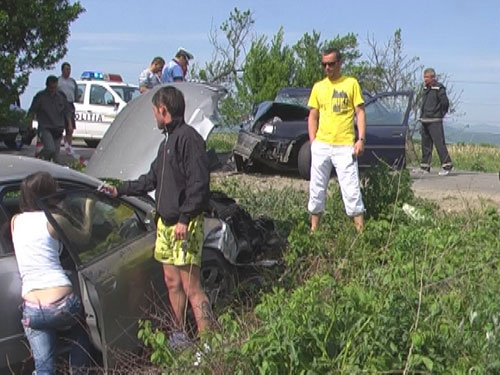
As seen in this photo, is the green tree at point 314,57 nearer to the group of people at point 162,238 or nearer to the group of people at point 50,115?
the group of people at point 50,115

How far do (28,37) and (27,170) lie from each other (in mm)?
8126

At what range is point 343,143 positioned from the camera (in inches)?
268

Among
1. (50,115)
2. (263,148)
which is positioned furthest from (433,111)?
(50,115)

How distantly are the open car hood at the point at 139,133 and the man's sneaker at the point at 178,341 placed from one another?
213 centimetres

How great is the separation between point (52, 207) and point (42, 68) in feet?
28.8

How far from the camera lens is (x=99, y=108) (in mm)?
18703

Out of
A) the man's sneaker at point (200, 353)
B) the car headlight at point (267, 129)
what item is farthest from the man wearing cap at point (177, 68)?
the man's sneaker at point (200, 353)

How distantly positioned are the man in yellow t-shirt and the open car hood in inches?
46.1

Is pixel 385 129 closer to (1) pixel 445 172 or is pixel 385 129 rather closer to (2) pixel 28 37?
(1) pixel 445 172

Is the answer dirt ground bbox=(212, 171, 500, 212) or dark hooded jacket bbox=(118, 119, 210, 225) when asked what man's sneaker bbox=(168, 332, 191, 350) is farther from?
A: dirt ground bbox=(212, 171, 500, 212)

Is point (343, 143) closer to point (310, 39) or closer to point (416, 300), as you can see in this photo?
point (416, 300)

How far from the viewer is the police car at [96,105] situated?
1869cm

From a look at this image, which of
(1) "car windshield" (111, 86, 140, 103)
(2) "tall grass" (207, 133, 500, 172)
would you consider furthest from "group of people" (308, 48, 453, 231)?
(1) "car windshield" (111, 86, 140, 103)

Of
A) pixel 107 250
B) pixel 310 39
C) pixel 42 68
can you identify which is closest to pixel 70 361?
pixel 107 250
